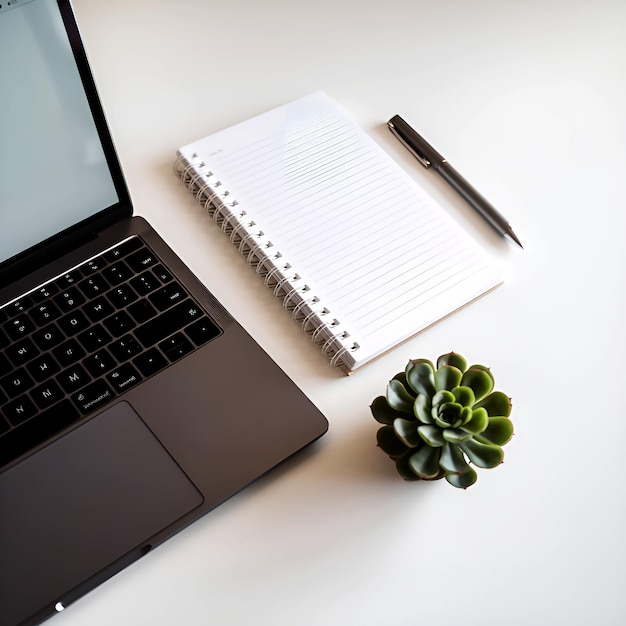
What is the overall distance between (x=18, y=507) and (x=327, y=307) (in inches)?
12.4

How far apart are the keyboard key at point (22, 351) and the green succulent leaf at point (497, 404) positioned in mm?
383

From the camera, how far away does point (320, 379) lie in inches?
26.9

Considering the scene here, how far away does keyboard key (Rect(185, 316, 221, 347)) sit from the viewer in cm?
67

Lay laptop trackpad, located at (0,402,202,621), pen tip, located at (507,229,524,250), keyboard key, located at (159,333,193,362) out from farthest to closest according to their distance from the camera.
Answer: pen tip, located at (507,229,524,250) < keyboard key, located at (159,333,193,362) < laptop trackpad, located at (0,402,202,621)

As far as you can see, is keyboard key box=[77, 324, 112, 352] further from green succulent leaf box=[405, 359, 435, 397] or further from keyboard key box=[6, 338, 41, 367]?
green succulent leaf box=[405, 359, 435, 397]

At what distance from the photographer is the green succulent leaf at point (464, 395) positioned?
570 mm

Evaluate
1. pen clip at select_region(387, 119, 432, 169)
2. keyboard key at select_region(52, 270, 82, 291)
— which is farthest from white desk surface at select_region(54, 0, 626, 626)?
keyboard key at select_region(52, 270, 82, 291)

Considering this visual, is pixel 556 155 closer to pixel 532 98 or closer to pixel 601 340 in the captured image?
pixel 532 98

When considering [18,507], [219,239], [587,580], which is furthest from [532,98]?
[18,507]

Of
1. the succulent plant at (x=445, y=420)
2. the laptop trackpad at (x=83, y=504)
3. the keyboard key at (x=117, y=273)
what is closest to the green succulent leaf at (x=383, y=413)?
the succulent plant at (x=445, y=420)

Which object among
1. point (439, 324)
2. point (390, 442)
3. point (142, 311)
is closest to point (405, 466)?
point (390, 442)

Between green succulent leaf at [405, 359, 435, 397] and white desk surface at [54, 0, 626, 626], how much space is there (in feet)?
0.32

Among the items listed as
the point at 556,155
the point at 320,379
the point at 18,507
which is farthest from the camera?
the point at 556,155

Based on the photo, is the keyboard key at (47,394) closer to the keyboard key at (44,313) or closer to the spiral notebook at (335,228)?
the keyboard key at (44,313)
